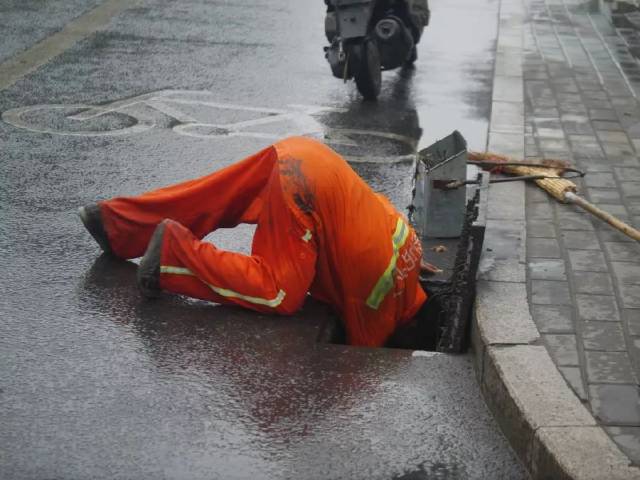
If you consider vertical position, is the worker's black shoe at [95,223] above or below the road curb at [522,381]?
above

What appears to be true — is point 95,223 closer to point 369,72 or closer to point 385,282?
point 385,282

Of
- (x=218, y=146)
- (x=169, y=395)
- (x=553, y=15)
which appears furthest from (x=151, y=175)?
(x=553, y=15)

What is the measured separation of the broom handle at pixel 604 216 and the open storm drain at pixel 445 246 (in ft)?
1.88

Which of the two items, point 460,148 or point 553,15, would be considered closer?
point 460,148

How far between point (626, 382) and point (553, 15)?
10.2 m

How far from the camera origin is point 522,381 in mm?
4582

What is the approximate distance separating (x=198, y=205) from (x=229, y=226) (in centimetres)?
20

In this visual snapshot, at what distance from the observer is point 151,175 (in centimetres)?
779

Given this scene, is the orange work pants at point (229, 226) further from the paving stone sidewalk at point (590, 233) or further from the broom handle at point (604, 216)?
the broom handle at point (604, 216)

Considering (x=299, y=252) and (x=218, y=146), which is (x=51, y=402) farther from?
(x=218, y=146)

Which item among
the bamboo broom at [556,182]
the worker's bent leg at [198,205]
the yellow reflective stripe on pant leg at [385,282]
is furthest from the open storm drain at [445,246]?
the worker's bent leg at [198,205]

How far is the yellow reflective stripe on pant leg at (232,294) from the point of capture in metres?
5.43

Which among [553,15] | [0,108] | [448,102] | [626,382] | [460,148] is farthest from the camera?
[553,15]

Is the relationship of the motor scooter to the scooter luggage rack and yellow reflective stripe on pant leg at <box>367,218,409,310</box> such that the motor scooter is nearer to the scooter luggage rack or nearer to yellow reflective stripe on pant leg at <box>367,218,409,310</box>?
the scooter luggage rack
